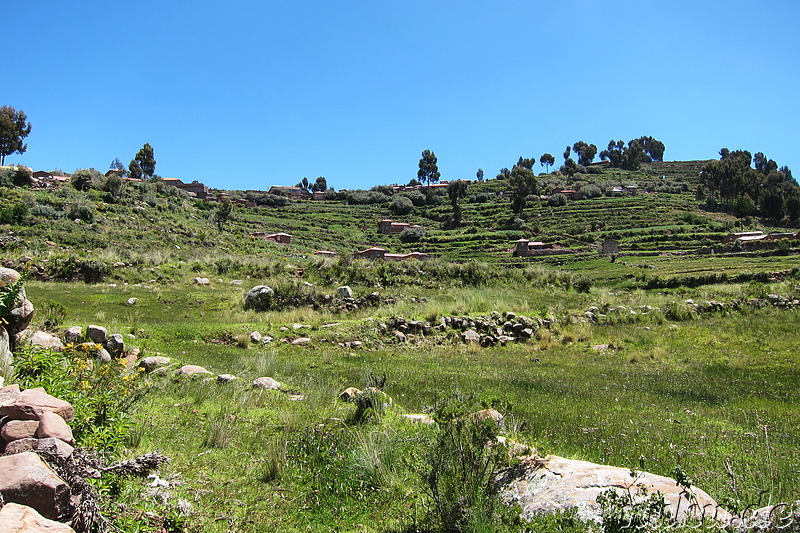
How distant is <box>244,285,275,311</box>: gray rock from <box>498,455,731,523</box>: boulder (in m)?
17.7

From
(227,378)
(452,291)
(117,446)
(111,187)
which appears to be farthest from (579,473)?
(111,187)

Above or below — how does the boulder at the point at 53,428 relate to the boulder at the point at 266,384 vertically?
above

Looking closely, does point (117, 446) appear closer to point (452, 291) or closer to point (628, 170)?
point (452, 291)

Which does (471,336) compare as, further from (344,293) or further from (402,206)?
(402,206)

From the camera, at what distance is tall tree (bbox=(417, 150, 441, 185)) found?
14012 cm

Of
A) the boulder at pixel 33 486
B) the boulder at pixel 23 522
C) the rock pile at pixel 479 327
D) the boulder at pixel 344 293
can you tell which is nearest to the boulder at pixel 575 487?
the boulder at pixel 23 522

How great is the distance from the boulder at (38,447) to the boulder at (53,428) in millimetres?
211

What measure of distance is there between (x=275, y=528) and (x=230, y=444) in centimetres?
205

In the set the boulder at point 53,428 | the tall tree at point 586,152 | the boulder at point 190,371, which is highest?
the tall tree at point 586,152

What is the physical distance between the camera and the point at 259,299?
68.5 feet

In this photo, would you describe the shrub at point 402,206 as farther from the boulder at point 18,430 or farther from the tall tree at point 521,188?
the boulder at point 18,430

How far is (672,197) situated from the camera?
109 meters

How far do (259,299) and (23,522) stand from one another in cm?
1867

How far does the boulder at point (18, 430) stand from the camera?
396 centimetres
